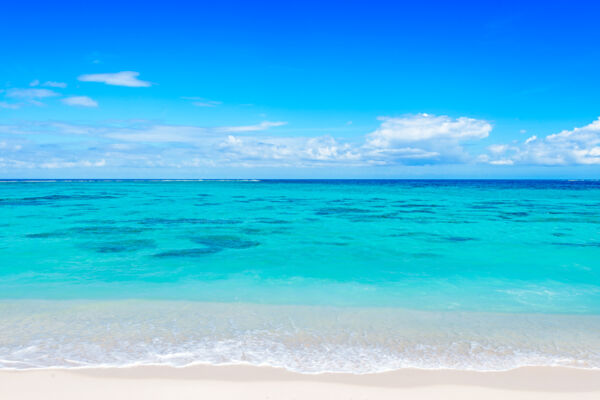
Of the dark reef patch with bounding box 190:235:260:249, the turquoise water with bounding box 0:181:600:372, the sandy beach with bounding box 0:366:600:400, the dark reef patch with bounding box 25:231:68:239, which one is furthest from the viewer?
the dark reef patch with bounding box 25:231:68:239

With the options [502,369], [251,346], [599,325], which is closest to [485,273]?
[599,325]

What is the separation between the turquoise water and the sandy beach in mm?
270

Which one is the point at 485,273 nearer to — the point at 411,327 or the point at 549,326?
the point at 549,326

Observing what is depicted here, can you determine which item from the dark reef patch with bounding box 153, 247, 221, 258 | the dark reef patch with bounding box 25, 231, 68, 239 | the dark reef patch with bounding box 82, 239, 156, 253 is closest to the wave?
Result: the dark reef patch with bounding box 153, 247, 221, 258

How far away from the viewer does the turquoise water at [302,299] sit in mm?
6230

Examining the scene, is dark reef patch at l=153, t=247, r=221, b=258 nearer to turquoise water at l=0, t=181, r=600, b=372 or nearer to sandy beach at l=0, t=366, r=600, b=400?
turquoise water at l=0, t=181, r=600, b=372

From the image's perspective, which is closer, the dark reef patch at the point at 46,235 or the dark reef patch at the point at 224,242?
the dark reef patch at the point at 224,242

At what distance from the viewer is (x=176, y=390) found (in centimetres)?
508

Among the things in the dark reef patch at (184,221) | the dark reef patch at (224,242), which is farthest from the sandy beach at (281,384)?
the dark reef patch at (184,221)

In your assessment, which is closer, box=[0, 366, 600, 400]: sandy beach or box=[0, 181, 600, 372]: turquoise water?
box=[0, 366, 600, 400]: sandy beach

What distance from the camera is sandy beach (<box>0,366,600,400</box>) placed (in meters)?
5.02

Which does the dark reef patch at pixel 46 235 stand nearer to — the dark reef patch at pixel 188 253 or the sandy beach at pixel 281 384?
the dark reef patch at pixel 188 253

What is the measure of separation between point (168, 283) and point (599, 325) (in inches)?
380

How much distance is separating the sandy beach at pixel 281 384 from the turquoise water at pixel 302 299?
0.27 metres
